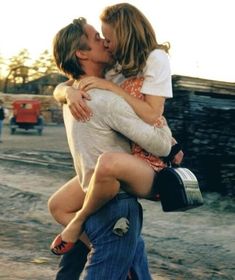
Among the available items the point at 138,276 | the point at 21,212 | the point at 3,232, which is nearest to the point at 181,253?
→ the point at 3,232

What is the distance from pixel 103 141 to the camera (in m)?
2.93

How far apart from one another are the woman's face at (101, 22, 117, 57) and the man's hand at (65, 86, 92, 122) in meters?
0.22

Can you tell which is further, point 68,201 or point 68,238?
point 68,201

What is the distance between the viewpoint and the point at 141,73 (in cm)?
297

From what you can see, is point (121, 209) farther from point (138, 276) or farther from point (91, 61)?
point (91, 61)

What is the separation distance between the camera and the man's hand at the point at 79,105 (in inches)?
114

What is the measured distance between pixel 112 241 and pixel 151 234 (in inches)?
233

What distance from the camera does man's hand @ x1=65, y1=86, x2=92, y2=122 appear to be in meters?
2.89

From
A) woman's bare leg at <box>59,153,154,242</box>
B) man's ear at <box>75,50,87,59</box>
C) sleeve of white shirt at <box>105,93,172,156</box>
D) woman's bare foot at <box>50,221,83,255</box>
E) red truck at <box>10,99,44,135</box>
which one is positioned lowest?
red truck at <box>10,99,44,135</box>

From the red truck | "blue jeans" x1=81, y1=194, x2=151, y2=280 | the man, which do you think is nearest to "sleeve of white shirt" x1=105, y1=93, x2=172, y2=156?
the man

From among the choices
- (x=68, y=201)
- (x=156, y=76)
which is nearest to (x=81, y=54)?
(x=156, y=76)

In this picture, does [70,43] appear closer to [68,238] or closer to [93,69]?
[93,69]

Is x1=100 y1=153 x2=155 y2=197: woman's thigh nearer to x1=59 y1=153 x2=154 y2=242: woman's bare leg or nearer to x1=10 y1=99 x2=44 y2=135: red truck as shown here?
x1=59 y1=153 x2=154 y2=242: woman's bare leg

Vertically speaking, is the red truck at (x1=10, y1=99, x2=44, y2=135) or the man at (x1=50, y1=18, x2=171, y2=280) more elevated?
the man at (x1=50, y1=18, x2=171, y2=280)
